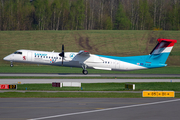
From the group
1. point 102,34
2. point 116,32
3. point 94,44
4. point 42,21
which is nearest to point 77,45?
point 94,44

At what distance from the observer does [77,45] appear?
283 feet

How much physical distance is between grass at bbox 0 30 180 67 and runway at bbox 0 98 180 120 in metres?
58.4

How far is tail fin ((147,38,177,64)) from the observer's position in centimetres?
4101

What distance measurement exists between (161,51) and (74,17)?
274 ft

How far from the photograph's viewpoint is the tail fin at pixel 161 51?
135ft

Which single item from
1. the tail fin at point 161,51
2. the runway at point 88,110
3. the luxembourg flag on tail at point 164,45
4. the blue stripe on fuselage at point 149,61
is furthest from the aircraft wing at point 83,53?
the runway at point 88,110

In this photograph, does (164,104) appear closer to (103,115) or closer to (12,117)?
(103,115)

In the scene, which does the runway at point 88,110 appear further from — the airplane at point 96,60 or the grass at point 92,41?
the grass at point 92,41

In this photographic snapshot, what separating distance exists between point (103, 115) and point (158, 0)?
133 m

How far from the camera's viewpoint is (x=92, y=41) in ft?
302

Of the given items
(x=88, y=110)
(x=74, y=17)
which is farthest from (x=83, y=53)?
(x=74, y=17)

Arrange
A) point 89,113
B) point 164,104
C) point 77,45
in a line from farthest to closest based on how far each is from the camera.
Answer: point 77,45
point 164,104
point 89,113

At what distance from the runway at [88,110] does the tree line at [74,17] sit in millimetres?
102749

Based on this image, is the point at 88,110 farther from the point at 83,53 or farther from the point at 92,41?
the point at 92,41
